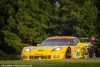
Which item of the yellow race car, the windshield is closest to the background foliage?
the yellow race car

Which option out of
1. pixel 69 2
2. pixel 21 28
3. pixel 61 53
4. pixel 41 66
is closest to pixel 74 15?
pixel 69 2

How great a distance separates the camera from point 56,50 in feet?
34.7

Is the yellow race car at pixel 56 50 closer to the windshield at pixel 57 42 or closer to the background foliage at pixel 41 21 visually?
the windshield at pixel 57 42

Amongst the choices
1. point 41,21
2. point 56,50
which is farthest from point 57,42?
point 41,21

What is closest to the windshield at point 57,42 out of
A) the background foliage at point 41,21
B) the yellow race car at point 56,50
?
the yellow race car at point 56,50

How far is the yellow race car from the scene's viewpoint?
10422 millimetres

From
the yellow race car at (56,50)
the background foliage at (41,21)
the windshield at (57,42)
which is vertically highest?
the background foliage at (41,21)

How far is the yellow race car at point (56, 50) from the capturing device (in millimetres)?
10422

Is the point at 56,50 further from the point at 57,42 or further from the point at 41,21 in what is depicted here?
the point at 41,21

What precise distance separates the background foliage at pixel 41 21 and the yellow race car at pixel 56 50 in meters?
13.2

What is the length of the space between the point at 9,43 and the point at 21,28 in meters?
1.42

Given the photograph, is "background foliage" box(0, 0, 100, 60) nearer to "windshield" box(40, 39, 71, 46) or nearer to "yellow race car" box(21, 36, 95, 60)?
"yellow race car" box(21, 36, 95, 60)

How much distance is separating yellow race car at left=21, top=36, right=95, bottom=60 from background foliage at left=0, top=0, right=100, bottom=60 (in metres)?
13.2

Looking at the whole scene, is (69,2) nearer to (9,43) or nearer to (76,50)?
(9,43)
